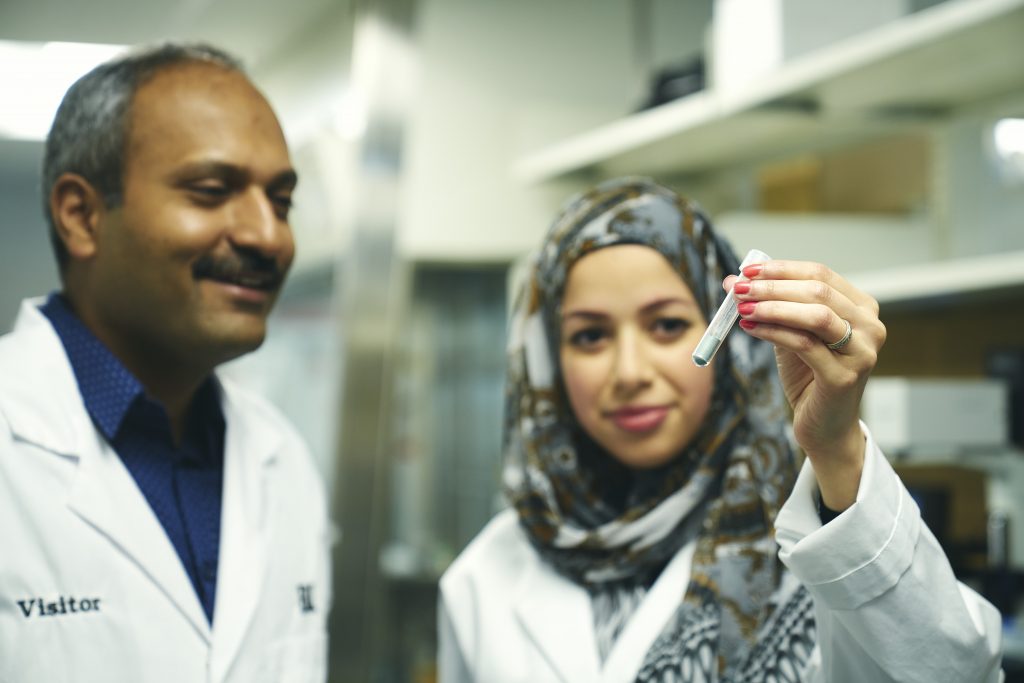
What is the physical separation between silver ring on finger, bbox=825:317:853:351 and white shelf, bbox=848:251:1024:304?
91cm

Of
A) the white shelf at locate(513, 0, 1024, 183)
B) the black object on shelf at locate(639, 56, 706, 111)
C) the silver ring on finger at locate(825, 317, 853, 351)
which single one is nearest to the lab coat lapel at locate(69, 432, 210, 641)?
the silver ring on finger at locate(825, 317, 853, 351)

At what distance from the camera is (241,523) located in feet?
4.04

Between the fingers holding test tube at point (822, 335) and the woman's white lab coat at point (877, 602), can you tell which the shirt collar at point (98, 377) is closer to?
the woman's white lab coat at point (877, 602)

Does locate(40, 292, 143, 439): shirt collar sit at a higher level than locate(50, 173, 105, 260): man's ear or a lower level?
lower

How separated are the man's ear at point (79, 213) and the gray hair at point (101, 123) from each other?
0.04 ft

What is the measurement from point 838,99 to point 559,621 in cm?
133

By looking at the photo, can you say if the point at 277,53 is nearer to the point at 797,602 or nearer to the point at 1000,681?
the point at 797,602

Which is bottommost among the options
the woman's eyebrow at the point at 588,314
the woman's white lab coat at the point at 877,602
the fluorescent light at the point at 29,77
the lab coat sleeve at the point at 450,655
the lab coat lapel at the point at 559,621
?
the lab coat sleeve at the point at 450,655

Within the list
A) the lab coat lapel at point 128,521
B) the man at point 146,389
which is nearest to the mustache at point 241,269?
the man at point 146,389

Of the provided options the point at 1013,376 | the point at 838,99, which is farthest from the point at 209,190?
the point at 1013,376

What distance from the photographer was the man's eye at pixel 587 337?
1.22 metres

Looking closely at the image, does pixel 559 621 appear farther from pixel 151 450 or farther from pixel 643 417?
pixel 151 450

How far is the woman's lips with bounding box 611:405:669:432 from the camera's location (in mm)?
1167

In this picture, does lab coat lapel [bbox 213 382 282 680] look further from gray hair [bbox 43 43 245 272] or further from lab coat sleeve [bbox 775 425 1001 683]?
lab coat sleeve [bbox 775 425 1001 683]
